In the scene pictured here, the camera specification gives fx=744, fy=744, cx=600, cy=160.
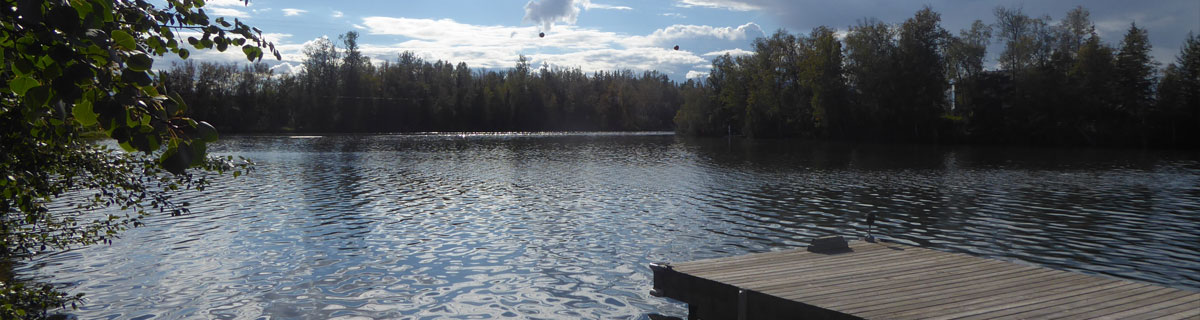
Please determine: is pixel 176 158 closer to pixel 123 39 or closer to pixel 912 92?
pixel 123 39

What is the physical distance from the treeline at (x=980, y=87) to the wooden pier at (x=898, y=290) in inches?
2931

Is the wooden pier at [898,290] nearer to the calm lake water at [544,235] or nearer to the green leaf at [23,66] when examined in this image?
the calm lake water at [544,235]

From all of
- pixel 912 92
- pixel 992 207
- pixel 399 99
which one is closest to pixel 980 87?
Result: pixel 912 92

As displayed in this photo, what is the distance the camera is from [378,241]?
57.4 ft

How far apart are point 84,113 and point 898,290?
8.73 meters

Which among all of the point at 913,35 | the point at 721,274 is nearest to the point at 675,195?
the point at 721,274

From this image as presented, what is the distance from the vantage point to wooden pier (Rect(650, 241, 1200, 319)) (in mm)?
8219

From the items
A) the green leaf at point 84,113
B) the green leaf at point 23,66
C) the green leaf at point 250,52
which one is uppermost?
the green leaf at point 250,52

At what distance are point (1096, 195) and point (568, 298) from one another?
23.5 m

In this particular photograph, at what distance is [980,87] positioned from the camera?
80.0 metres

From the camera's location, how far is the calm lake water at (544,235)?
12.3 m

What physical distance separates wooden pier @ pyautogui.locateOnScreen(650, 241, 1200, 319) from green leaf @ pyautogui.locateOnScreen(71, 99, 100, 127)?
7179 mm

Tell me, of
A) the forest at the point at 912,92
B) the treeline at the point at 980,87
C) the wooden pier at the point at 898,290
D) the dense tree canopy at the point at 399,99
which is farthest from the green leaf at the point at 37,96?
the dense tree canopy at the point at 399,99

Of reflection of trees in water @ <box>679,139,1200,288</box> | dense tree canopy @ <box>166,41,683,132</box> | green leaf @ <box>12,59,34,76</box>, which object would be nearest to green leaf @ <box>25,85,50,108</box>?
green leaf @ <box>12,59,34,76</box>
